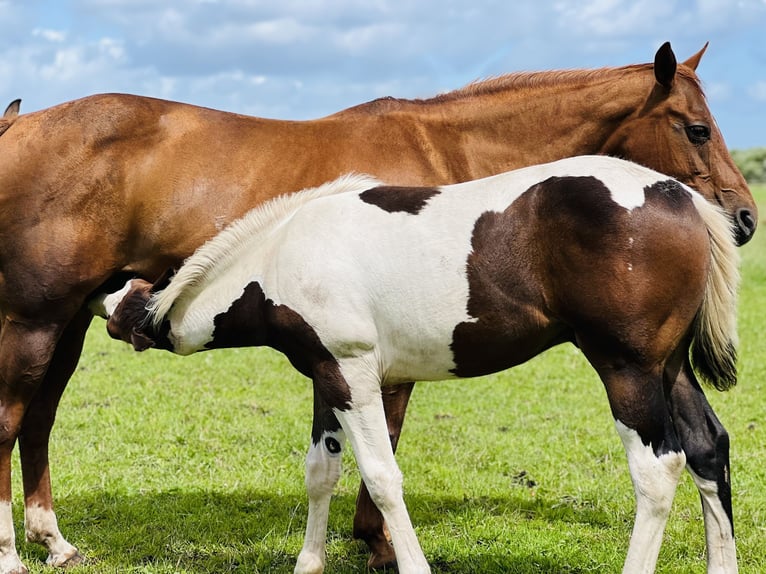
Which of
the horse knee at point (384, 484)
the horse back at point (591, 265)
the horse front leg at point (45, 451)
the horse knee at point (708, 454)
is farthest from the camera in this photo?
the horse front leg at point (45, 451)

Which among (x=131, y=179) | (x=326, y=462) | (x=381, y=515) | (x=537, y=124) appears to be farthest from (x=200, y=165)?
(x=381, y=515)

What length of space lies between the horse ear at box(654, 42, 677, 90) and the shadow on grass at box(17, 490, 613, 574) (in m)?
2.52

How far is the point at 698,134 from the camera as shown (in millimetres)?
4691

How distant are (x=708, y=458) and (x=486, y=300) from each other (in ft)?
4.18

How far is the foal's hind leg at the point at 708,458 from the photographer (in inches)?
152

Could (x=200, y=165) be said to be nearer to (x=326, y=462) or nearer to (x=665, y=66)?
(x=326, y=462)

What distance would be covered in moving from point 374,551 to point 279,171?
2076 mm

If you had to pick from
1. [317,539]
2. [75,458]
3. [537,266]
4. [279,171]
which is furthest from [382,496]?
[75,458]

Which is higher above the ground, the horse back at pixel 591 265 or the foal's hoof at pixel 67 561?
the horse back at pixel 591 265

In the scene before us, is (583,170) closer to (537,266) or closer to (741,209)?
(537,266)

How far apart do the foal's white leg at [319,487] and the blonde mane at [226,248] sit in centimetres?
91

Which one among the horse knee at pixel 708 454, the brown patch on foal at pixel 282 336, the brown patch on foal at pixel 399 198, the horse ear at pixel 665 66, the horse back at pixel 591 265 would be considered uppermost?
the horse ear at pixel 665 66

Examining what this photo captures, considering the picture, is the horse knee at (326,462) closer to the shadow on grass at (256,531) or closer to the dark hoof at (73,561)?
the shadow on grass at (256,531)

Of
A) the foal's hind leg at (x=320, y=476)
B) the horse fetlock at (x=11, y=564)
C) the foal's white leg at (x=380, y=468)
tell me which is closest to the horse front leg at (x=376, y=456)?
the foal's white leg at (x=380, y=468)
